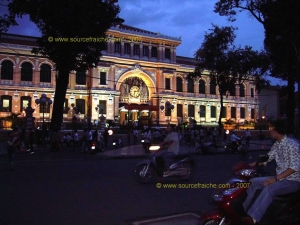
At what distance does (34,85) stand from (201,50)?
87.7 feet

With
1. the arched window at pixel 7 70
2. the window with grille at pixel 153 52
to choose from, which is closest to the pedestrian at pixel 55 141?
the arched window at pixel 7 70

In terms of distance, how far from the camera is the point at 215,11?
2438 centimetres

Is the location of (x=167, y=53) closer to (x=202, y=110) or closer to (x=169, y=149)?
(x=202, y=110)

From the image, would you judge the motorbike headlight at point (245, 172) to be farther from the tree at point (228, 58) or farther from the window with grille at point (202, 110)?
the window with grille at point (202, 110)

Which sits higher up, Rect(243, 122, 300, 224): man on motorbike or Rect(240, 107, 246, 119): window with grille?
Rect(240, 107, 246, 119): window with grille

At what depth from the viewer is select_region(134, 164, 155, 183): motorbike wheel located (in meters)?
10.2

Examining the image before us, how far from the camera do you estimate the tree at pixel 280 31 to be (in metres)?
20.5

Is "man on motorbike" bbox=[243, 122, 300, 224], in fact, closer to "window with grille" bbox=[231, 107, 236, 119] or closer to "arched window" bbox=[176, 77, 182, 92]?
→ "arched window" bbox=[176, 77, 182, 92]

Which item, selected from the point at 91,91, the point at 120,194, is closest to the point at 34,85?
the point at 91,91

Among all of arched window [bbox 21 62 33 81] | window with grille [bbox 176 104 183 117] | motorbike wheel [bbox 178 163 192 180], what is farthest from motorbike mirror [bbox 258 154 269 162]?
window with grille [bbox 176 104 183 117]

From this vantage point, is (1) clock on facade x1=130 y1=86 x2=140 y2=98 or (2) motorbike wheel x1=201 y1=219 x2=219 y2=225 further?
(1) clock on facade x1=130 y1=86 x2=140 y2=98

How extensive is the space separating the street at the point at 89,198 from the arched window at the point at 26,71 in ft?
121

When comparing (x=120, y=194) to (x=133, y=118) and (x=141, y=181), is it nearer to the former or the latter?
Answer: (x=141, y=181)

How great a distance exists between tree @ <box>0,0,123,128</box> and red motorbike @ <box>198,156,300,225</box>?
20.6 m
